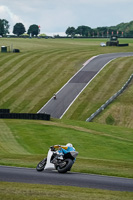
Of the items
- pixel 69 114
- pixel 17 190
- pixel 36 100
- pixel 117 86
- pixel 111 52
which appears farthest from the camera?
pixel 111 52

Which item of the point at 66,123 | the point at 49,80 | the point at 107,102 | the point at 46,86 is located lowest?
the point at 107,102

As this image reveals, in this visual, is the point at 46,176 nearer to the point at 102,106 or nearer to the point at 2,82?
the point at 102,106

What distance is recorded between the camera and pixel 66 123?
174ft

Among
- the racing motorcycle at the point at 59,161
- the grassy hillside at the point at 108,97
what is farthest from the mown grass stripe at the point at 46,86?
the racing motorcycle at the point at 59,161

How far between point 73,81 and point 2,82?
13.3 m

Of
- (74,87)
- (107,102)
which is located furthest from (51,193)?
(74,87)

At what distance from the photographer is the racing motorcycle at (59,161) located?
21.4m

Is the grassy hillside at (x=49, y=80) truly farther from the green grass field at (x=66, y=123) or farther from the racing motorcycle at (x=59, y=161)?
the racing motorcycle at (x=59, y=161)

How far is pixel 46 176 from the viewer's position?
2078 centimetres

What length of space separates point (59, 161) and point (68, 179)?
1792mm

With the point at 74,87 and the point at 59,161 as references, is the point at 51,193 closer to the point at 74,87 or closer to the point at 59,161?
the point at 59,161

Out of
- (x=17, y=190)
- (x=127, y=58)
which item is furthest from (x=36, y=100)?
(x=17, y=190)

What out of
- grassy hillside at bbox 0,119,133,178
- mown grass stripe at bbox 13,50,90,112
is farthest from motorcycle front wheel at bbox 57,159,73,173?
mown grass stripe at bbox 13,50,90,112

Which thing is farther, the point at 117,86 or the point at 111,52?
the point at 111,52
